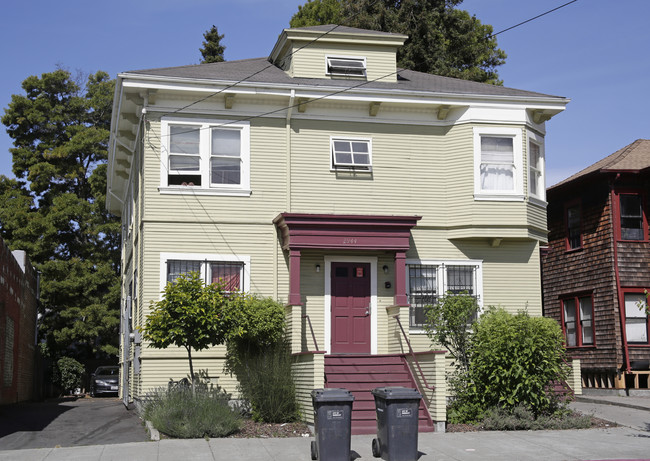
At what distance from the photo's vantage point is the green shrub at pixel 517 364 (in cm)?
1550

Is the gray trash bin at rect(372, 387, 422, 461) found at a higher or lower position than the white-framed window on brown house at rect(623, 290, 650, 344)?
lower

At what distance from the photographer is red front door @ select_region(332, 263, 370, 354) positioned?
715 inches

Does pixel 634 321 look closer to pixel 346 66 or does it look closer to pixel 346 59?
pixel 346 66

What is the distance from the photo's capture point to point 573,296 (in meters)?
24.6

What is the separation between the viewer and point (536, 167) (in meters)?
19.9

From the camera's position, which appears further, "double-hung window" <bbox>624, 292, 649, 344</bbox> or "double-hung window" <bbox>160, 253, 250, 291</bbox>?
"double-hung window" <bbox>624, 292, 649, 344</bbox>

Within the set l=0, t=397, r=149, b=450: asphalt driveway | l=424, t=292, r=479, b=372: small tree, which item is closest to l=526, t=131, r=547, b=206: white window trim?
l=424, t=292, r=479, b=372: small tree

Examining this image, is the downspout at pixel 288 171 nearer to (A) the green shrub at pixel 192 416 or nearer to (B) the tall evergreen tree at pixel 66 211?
(A) the green shrub at pixel 192 416

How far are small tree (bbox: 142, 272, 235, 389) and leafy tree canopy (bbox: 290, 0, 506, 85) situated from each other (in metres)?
20.5

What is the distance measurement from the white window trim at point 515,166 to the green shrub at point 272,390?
6.28 meters

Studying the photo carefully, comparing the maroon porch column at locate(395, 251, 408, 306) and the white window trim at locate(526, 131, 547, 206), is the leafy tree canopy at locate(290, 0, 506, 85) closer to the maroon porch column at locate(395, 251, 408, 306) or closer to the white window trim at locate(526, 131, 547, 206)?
the white window trim at locate(526, 131, 547, 206)

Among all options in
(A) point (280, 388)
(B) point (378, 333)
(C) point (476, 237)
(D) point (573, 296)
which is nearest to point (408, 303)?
(B) point (378, 333)

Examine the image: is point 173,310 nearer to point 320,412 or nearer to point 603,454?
point 320,412

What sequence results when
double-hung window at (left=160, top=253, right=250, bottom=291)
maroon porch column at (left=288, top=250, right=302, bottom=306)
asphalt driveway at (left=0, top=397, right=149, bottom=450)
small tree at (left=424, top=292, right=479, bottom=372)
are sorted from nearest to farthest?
asphalt driveway at (left=0, top=397, right=149, bottom=450) < small tree at (left=424, top=292, right=479, bottom=372) < maroon porch column at (left=288, top=250, right=302, bottom=306) < double-hung window at (left=160, top=253, right=250, bottom=291)
